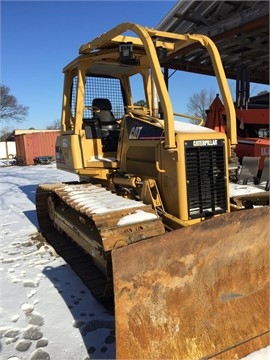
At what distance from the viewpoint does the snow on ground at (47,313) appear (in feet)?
9.37

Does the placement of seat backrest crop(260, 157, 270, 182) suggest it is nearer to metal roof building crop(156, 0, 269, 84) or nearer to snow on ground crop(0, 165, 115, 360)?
metal roof building crop(156, 0, 269, 84)

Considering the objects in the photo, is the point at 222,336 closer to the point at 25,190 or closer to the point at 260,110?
the point at 260,110

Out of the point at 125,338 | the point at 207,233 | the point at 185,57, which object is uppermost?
the point at 185,57

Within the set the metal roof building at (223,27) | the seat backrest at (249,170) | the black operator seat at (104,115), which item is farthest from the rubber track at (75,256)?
the metal roof building at (223,27)

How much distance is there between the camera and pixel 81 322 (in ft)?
10.7

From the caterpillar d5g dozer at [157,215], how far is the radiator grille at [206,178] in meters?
0.01

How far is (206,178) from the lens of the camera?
379 cm

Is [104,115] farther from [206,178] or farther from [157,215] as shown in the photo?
[157,215]

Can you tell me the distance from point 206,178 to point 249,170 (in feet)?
18.9

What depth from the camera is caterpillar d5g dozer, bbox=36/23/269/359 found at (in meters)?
2.65

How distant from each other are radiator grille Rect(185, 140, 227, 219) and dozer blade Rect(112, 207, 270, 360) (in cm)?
82

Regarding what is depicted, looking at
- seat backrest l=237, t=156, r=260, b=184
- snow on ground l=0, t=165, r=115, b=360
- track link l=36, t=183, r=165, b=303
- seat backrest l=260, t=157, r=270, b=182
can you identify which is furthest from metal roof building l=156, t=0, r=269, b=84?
snow on ground l=0, t=165, r=115, b=360

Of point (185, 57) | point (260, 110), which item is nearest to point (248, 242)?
point (260, 110)

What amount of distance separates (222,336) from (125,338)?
0.81 metres
